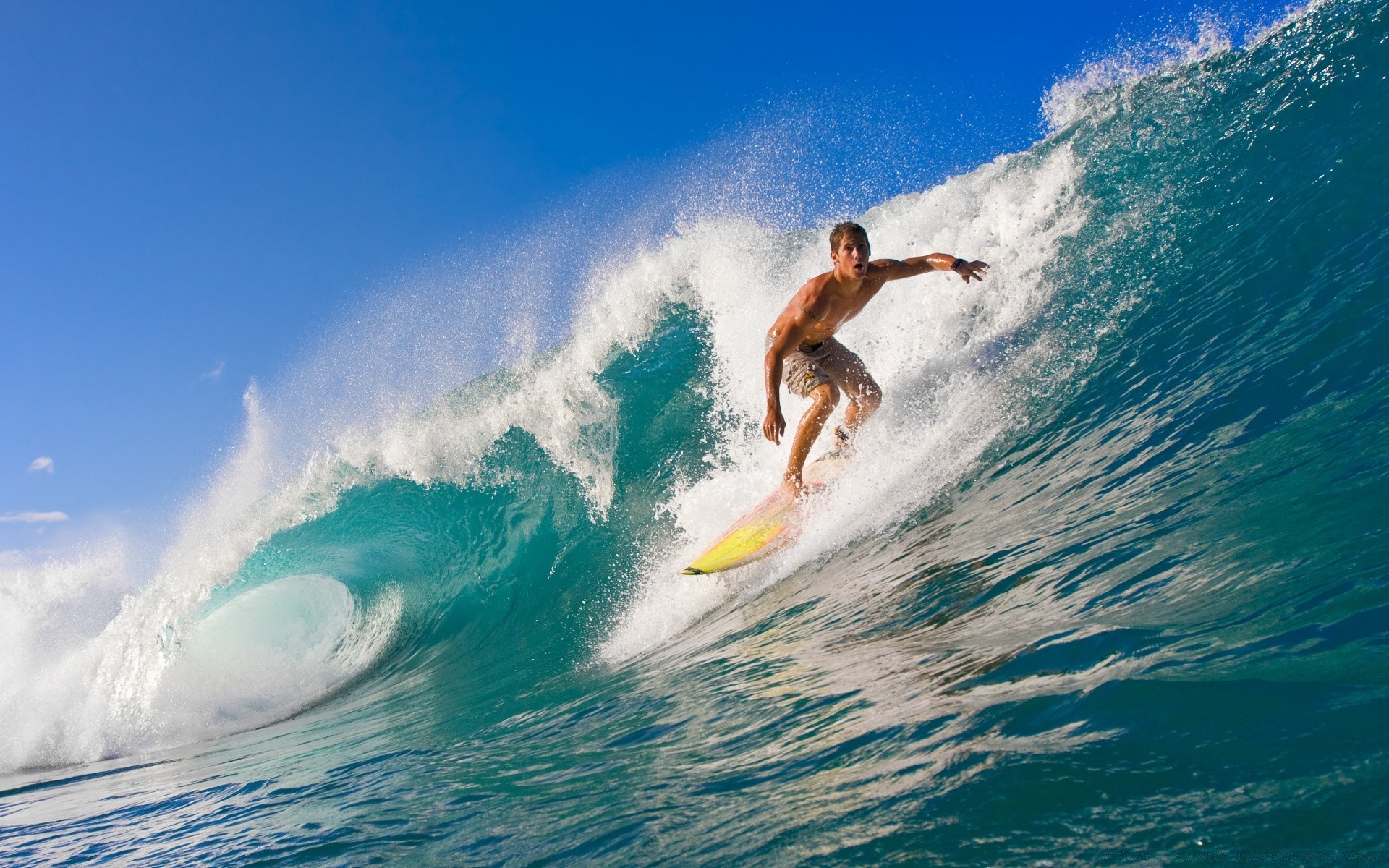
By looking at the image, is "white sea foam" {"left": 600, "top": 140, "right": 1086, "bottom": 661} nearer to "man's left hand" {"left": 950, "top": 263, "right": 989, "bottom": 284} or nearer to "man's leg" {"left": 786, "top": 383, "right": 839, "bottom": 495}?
"man's leg" {"left": 786, "top": 383, "right": 839, "bottom": 495}

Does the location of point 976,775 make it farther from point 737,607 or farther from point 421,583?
point 421,583

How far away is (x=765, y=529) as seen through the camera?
6062mm

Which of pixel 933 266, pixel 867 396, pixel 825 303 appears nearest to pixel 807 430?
pixel 867 396

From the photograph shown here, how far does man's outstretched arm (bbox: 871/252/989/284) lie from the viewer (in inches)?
232

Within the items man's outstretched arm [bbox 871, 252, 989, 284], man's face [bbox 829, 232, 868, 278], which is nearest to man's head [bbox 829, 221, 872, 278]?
man's face [bbox 829, 232, 868, 278]

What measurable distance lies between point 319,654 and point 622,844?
32.4 ft

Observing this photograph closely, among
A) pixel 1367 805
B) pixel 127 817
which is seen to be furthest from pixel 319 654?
pixel 1367 805

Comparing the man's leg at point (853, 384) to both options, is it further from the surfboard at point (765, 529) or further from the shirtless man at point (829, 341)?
the surfboard at point (765, 529)

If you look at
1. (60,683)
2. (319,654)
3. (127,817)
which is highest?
(60,683)

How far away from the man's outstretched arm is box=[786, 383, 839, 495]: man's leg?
0.98 m

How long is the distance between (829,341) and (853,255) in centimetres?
97

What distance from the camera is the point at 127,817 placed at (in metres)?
4.41

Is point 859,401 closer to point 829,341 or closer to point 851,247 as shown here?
point 829,341

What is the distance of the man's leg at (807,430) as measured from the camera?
244 inches
